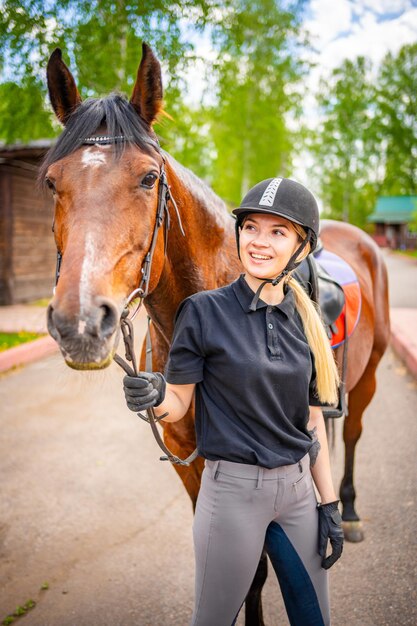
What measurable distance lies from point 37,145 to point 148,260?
10.1 meters

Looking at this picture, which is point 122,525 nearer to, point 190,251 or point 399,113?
point 190,251

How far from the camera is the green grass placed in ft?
23.6

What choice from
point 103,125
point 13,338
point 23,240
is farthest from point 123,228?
point 23,240

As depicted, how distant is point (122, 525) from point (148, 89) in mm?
2893

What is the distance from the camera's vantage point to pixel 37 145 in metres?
10.1

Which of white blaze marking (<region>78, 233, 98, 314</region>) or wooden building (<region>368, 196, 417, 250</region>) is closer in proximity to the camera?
white blaze marking (<region>78, 233, 98, 314</region>)

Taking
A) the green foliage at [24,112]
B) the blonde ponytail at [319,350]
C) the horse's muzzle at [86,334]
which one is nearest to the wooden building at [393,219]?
the green foliage at [24,112]

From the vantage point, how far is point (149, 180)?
5.15ft

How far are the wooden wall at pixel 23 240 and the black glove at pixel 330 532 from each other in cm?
1041

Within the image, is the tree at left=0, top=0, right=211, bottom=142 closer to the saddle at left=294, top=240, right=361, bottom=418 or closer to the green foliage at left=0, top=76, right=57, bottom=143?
the green foliage at left=0, top=76, right=57, bottom=143

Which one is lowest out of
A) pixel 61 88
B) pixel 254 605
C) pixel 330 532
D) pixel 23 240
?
pixel 254 605

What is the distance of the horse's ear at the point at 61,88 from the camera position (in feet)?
5.32

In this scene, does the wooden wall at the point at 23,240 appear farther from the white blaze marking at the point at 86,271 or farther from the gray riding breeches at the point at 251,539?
the gray riding breeches at the point at 251,539

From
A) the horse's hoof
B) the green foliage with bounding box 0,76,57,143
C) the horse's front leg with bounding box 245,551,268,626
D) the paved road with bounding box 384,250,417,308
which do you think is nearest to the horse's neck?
the horse's front leg with bounding box 245,551,268,626
